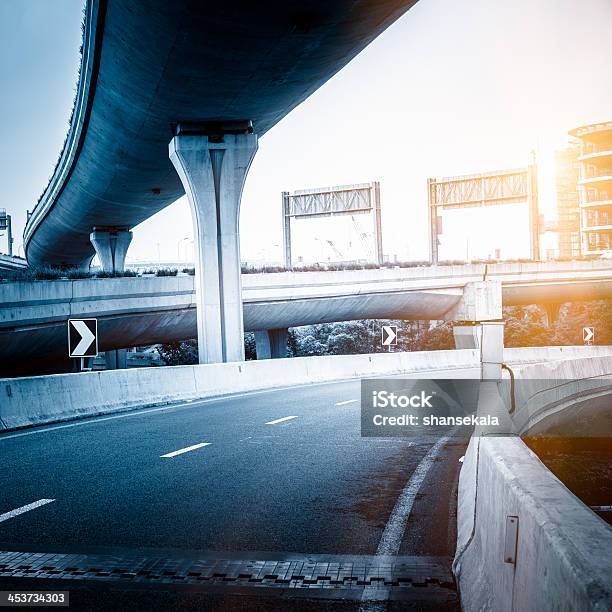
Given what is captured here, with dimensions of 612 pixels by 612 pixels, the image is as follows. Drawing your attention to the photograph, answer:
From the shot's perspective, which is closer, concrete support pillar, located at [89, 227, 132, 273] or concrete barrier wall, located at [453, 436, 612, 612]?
concrete barrier wall, located at [453, 436, 612, 612]

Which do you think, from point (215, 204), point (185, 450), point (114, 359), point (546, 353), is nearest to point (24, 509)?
point (185, 450)

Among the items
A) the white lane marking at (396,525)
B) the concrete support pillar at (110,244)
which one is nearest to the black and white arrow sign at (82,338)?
the white lane marking at (396,525)

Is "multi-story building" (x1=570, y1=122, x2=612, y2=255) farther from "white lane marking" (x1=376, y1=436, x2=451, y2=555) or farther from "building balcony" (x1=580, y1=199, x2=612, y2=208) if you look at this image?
"white lane marking" (x1=376, y1=436, x2=451, y2=555)

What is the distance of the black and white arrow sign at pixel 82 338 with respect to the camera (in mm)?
17656

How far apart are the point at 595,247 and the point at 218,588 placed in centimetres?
12694

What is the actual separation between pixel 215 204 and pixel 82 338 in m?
10.4

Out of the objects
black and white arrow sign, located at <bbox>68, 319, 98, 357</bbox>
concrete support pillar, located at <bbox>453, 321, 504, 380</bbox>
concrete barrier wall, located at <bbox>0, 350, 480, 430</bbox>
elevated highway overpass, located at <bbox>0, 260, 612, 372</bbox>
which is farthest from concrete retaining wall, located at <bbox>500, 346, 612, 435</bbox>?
elevated highway overpass, located at <bbox>0, 260, 612, 372</bbox>

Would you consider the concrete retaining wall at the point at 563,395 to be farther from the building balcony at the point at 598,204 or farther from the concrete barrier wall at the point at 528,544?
the building balcony at the point at 598,204

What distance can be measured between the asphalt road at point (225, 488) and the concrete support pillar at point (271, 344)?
124 feet

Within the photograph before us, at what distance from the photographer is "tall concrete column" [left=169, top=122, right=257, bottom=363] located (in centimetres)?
2700

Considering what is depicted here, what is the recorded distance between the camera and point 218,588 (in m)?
5.91

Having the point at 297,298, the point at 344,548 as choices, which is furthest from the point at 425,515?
the point at 297,298

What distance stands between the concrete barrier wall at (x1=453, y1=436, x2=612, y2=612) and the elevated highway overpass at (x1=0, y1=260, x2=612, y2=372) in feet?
103

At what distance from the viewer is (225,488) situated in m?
9.55
